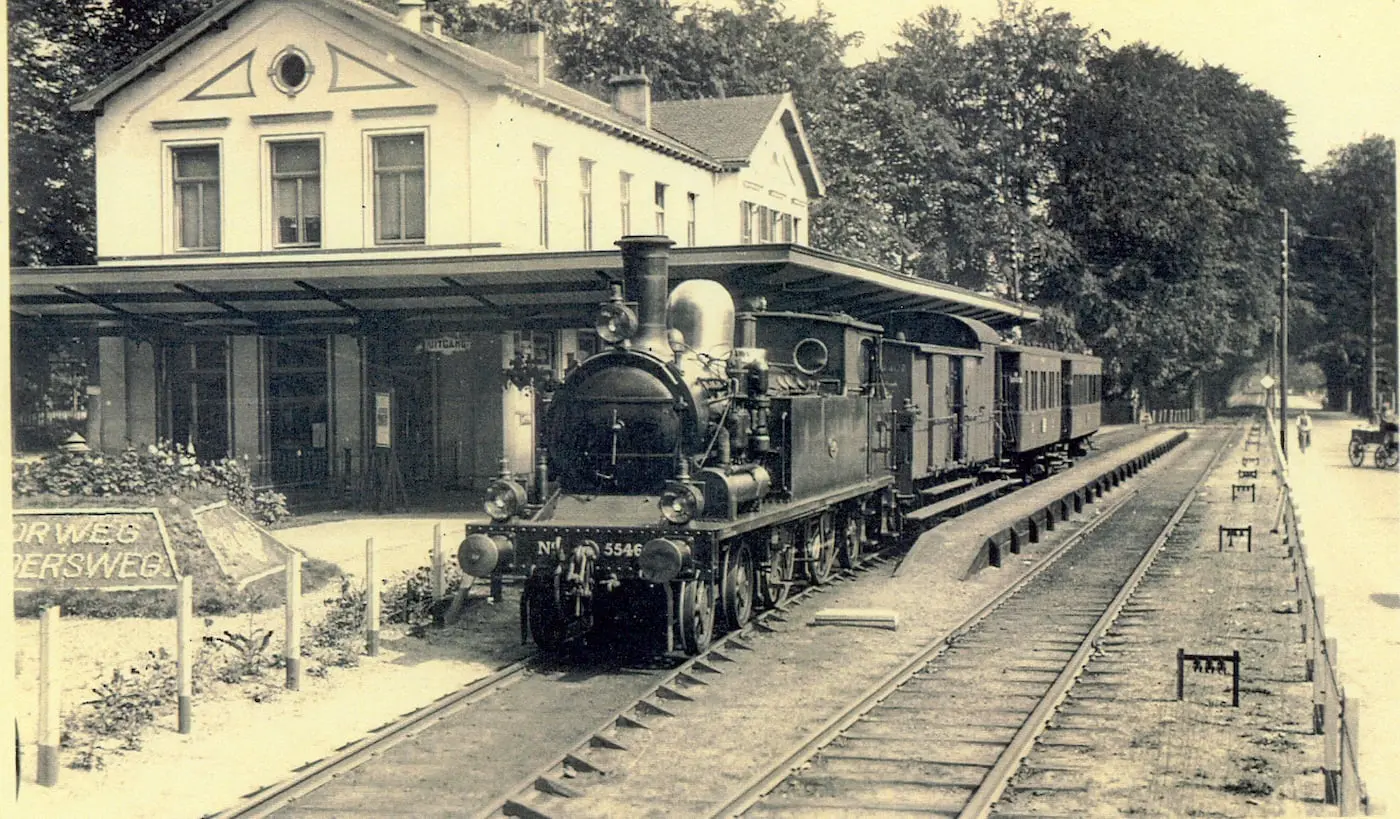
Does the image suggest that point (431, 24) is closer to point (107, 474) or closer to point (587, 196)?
point (587, 196)

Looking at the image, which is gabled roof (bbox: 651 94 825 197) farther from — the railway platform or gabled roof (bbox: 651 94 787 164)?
the railway platform

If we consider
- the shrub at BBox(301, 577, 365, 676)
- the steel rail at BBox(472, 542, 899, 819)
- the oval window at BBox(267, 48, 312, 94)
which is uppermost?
the oval window at BBox(267, 48, 312, 94)

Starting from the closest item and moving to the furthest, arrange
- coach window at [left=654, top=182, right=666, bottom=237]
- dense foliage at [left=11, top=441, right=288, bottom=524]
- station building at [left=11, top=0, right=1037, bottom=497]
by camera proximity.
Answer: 1. dense foliage at [left=11, top=441, right=288, bottom=524]
2. station building at [left=11, top=0, right=1037, bottom=497]
3. coach window at [left=654, top=182, right=666, bottom=237]

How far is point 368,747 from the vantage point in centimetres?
777

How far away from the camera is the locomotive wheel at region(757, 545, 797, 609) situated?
11.8 meters

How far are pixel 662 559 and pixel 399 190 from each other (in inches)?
603

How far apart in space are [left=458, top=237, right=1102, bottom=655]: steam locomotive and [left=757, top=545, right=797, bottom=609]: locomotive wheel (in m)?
0.02

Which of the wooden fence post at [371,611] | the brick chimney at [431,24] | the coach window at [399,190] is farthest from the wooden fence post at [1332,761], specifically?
the brick chimney at [431,24]

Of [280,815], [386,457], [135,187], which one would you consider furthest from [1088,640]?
[135,187]

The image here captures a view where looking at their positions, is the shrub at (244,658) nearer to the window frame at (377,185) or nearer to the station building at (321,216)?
the station building at (321,216)

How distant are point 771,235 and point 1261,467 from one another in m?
13.4

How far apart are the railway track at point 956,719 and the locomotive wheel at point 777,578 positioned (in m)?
1.73

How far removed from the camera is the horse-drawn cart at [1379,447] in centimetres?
2831

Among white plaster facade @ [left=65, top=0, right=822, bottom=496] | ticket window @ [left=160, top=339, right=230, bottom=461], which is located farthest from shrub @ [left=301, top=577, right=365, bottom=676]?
ticket window @ [left=160, top=339, right=230, bottom=461]
